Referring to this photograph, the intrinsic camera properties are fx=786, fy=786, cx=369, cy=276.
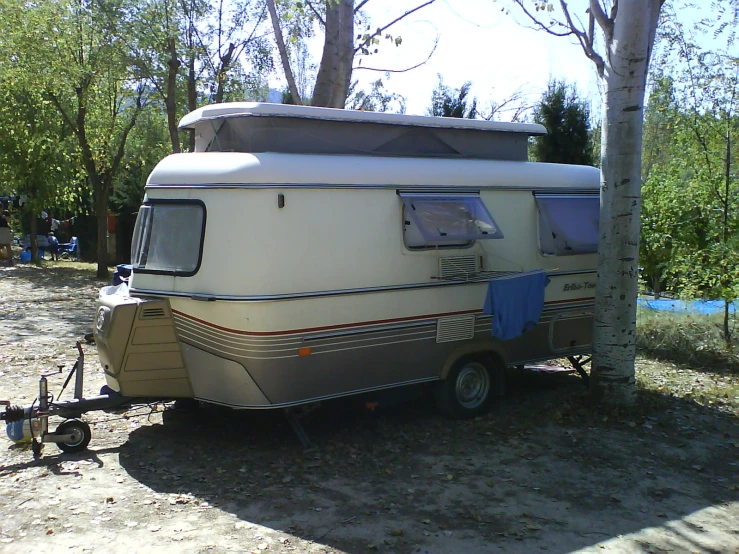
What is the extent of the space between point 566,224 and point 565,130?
29.7 ft

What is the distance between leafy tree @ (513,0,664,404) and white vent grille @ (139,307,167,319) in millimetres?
4262

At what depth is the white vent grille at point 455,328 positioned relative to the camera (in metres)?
7.55

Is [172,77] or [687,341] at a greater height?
[172,77]

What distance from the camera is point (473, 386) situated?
8094 mm

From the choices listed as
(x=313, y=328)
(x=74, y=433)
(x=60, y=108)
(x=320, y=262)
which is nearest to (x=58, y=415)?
(x=74, y=433)

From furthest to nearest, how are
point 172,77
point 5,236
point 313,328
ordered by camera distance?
point 5,236 < point 172,77 < point 313,328

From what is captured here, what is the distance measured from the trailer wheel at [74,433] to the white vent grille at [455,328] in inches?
130

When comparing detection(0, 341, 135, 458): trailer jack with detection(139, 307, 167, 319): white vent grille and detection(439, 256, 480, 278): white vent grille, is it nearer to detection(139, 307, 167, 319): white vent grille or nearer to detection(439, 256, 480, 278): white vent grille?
detection(139, 307, 167, 319): white vent grille

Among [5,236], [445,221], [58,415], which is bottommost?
[58,415]

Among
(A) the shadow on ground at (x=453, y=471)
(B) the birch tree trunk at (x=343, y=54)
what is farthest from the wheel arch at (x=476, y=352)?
(B) the birch tree trunk at (x=343, y=54)

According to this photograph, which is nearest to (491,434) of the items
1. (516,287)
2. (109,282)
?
(516,287)

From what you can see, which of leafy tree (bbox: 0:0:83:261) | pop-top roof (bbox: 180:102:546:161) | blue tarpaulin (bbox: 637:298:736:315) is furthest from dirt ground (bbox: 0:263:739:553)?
leafy tree (bbox: 0:0:83:261)

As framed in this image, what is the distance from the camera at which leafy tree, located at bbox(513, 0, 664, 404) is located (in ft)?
25.1

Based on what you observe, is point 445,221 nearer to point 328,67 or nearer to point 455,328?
point 455,328
